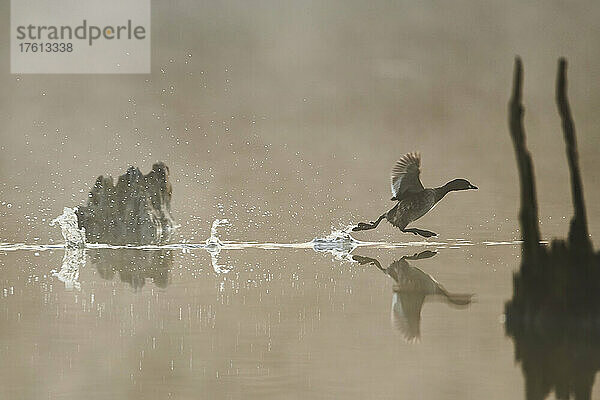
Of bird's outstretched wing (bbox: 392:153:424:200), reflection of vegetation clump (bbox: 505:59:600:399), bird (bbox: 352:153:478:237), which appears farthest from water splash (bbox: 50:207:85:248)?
reflection of vegetation clump (bbox: 505:59:600:399)

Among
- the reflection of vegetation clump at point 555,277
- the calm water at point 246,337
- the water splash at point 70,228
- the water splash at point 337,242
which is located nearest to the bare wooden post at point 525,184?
the reflection of vegetation clump at point 555,277

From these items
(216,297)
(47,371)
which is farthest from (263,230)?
(47,371)

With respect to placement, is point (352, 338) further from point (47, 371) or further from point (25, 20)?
point (25, 20)

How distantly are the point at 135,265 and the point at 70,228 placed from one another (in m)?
2.11

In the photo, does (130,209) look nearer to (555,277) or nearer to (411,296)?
(411,296)

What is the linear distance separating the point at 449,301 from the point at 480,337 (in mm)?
737

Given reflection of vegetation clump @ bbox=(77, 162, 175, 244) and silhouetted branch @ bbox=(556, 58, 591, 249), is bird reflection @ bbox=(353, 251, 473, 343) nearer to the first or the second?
silhouetted branch @ bbox=(556, 58, 591, 249)

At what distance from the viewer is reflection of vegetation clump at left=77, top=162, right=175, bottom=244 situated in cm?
655

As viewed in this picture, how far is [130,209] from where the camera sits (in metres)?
6.55

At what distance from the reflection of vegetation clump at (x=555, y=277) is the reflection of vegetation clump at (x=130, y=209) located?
4.51 metres

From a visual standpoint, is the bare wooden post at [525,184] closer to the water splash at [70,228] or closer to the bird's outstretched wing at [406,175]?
the bird's outstretched wing at [406,175]

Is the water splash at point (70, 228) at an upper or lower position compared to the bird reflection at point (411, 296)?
upper

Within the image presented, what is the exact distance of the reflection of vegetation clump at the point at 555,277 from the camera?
2.21 metres

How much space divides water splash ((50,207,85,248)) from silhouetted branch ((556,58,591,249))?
15.6ft
